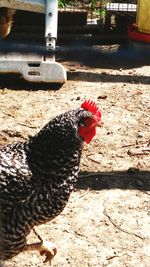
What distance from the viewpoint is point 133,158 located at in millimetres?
3805

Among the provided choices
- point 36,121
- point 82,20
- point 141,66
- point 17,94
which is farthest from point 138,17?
point 36,121

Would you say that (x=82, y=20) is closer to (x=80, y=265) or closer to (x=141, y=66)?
(x=141, y=66)

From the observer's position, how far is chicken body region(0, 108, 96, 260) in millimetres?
2424

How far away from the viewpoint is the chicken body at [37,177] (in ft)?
7.95

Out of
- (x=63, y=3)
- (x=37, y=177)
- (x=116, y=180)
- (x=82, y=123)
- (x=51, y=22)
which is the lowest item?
(x=116, y=180)

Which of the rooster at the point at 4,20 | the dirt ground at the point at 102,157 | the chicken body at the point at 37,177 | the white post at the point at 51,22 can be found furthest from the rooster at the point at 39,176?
the white post at the point at 51,22

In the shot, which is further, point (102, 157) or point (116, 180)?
point (102, 157)

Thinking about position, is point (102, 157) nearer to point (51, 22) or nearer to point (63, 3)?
point (51, 22)

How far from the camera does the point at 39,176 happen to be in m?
→ 2.53

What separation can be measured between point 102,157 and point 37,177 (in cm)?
134

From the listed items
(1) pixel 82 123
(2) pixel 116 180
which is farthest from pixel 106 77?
(1) pixel 82 123

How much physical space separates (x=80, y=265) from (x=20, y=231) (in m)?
Answer: 0.48

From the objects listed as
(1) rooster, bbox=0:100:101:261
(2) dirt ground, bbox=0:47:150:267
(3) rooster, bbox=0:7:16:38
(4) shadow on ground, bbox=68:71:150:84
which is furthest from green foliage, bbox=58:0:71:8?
(1) rooster, bbox=0:100:101:261

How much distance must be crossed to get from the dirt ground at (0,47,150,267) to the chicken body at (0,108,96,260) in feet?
1.32
